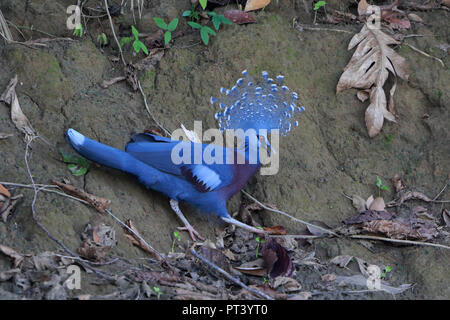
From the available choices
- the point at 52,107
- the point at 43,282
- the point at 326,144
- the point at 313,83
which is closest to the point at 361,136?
the point at 326,144

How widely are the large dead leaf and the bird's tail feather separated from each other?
220cm

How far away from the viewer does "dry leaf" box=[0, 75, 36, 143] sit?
13.4 ft

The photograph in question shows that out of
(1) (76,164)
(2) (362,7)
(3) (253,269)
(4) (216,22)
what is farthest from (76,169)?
(2) (362,7)

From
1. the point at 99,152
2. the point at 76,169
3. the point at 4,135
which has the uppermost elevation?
the point at 4,135

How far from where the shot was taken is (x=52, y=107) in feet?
14.4

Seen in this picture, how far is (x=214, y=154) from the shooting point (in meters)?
4.45

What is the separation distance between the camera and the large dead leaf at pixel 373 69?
15.9 feet

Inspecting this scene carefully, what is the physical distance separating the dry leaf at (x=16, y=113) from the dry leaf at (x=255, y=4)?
2342 mm

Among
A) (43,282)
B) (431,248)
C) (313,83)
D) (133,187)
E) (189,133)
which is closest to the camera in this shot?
(43,282)

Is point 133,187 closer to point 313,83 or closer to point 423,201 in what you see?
point 313,83

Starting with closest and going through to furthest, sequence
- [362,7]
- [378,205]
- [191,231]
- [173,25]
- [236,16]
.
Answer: [191,231]
[378,205]
[173,25]
[236,16]
[362,7]

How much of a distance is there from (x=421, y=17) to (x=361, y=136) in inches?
61.7

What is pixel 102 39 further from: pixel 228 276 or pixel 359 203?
pixel 359 203

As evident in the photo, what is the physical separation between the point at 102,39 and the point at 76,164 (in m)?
1.50
